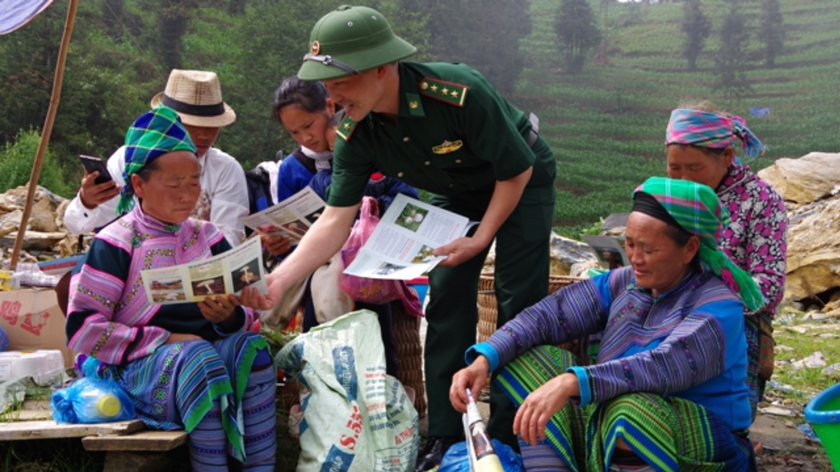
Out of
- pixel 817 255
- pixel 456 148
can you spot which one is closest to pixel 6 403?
pixel 456 148

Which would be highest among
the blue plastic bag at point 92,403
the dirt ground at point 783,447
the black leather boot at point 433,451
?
the blue plastic bag at point 92,403

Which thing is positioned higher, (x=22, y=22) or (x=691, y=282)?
(x=22, y=22)

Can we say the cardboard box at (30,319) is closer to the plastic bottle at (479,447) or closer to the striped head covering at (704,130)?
the plastic bottle at (479,447)

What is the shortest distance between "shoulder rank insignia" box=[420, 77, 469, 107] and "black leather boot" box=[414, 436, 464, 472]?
1.25 metres

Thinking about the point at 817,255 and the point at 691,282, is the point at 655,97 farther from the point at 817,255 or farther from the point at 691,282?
the point at 691,282

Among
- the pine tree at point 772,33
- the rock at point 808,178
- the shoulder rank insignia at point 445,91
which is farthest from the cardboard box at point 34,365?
the pine tree at point 772,33

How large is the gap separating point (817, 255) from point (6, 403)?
7703 mm

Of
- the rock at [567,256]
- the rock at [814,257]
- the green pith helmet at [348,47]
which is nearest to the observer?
the green pith helmet at [348,47]

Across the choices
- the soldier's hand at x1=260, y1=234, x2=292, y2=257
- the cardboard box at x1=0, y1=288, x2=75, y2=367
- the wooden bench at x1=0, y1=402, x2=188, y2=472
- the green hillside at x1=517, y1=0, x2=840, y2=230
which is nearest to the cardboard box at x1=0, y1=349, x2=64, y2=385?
the cardboard box at x1=0, y1=288, x2=75, y2=367

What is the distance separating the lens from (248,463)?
2795 millimetres

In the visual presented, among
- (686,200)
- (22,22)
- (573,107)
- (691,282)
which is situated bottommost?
(573,107)

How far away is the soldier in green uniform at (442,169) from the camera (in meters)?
2.73

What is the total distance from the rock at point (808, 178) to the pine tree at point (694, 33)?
1443 centimetres

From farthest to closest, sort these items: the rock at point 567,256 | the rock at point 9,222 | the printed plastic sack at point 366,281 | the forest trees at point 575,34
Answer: the forest trees at point 575,34
the rock at point 567,256
the rock at point 9,222
the printed plastic sack at point 366,281
